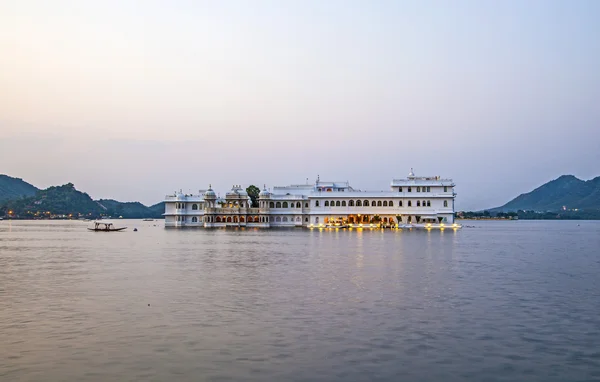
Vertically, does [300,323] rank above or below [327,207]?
below

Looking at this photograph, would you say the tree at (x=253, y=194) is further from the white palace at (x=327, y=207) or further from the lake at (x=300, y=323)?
the lake at (x=300, y=323)

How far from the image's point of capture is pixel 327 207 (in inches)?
3883

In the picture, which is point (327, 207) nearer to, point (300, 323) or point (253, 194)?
point (253, 194)

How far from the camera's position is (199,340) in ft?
47.5

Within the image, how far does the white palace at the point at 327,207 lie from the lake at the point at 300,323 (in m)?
63.1

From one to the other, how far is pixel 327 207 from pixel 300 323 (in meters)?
82.2

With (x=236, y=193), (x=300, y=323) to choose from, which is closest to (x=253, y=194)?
(x=236, y=193)

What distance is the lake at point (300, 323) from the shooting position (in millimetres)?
12141

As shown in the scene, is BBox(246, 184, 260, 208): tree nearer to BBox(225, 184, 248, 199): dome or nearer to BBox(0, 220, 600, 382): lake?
BBox(225, 184, 248, 199): dome

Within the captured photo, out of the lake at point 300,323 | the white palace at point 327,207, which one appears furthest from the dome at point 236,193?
the lake at point 300,323

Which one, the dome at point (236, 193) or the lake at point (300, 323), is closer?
the lake at point (300, 323)

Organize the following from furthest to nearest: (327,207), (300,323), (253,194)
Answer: (253,194) < (327,207) < (300,323)

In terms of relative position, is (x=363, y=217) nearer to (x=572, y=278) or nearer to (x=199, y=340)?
(x=572, y=278)

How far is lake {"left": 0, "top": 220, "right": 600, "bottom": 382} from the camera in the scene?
12.1 metres
